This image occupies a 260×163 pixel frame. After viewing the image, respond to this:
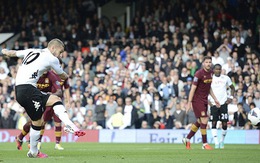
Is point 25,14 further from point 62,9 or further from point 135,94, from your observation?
point 135,94

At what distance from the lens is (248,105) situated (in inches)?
1146

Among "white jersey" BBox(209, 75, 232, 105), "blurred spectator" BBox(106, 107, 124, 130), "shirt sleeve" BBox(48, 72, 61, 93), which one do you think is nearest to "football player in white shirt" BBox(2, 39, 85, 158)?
"shirt sleeve" BBox(48, 72, 61, 93)

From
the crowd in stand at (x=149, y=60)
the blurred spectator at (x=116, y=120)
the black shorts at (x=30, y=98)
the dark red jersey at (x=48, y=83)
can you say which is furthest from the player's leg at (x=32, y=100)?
the blurred spectator at (x=116, y=120)

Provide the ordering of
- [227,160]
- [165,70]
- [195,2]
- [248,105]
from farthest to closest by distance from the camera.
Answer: [195,2] < [165,70] < [248,105] < [227,160]

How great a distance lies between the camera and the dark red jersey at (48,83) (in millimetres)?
19141

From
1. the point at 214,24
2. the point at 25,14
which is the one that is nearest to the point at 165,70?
the point at 214,24

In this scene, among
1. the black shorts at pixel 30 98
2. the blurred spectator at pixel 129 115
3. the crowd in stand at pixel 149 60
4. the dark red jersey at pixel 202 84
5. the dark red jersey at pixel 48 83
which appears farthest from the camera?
the crowd in stand at pixel 149 60

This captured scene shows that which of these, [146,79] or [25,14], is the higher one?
[25,14]

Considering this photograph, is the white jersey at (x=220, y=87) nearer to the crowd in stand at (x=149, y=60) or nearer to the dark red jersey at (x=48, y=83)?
the dark red jersey at (x=48, y=83)

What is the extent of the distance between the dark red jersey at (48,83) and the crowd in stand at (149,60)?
10557 millimetres

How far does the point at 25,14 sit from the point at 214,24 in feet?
35.8

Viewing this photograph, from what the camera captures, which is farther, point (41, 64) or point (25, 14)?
point (25, 14)

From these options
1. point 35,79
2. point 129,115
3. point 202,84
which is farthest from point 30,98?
point 129,115

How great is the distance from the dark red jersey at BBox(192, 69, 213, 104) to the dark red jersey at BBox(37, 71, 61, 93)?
3.87 m
